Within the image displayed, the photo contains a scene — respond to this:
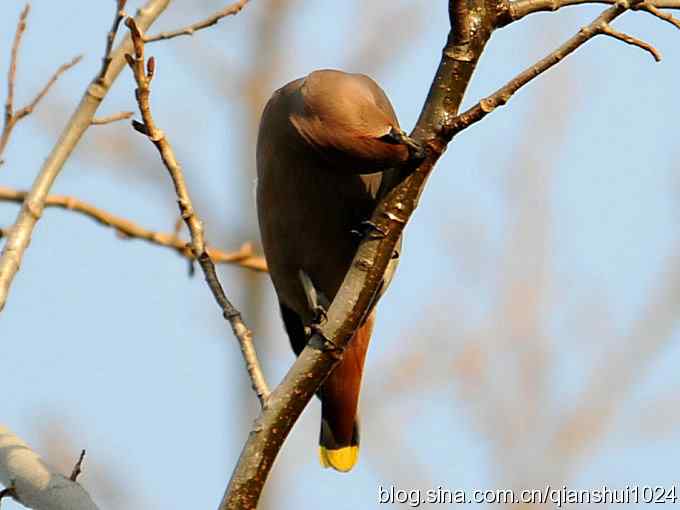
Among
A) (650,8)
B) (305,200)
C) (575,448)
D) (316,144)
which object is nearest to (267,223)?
(305,200)

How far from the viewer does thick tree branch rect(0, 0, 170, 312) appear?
3.09 m

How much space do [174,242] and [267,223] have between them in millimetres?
602

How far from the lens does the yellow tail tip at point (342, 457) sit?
4.71 metres

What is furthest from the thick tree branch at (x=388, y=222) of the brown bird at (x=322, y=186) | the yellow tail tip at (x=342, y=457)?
the yellow tail tip at (x=342, y=457)

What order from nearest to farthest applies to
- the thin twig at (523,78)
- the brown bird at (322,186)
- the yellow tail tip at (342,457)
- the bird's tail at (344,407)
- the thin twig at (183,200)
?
Answer: the thin twig at (523,78) → the thin twig at (183,200) → the brown bird at (322,186) → the bird's tail at (344,407) → the yellow tail tip at (342,457)

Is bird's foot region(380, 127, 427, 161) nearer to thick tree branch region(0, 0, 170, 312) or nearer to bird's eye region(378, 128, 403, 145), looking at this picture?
bird's eye region(378, 128, 403, 145)

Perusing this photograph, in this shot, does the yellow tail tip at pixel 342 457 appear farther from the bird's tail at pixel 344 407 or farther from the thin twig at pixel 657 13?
the thin twig at pixel 657 13

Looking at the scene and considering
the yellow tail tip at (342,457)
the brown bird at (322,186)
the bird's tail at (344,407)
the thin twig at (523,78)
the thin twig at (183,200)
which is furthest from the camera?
the yellow tail tip at (342,457)

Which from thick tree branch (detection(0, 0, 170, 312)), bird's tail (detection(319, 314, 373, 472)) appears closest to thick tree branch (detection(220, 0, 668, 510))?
thick tree branch (detection(0, 0, 170, 312))

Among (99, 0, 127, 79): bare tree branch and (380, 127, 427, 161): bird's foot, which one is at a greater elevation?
(99, 0, 127, 79): bare tree branch

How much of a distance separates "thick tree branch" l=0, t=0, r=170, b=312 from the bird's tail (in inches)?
46.9

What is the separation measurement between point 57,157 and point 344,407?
157cm

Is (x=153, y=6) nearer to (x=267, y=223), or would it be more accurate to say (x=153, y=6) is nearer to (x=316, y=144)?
(x=316, y=144)

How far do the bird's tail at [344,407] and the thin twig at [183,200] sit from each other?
89 centimetres
